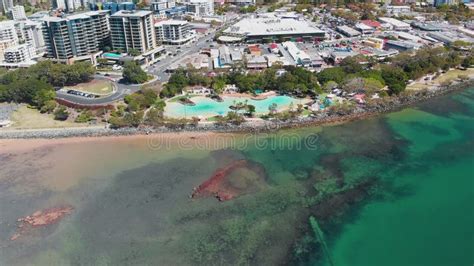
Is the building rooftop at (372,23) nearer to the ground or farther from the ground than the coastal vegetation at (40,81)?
farther from the ground

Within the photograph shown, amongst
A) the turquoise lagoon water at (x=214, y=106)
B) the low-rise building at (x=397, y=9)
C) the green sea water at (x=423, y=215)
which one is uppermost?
the low-rise building at (x=397, y=9)

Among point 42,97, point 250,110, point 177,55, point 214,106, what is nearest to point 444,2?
point 177,55

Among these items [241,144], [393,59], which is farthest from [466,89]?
[241,144]

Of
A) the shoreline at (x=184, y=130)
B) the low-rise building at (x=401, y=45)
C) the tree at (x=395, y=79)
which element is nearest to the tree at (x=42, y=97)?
the shoreline at (x=184, y=130)

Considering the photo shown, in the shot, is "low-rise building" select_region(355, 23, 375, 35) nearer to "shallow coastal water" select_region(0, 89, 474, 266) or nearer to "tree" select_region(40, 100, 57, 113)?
"shallow coastal water" select_region(0, 89, 474, 266)

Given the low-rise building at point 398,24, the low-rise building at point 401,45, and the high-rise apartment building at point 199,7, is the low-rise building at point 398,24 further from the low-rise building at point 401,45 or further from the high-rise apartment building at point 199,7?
the high-rise apartment building at point 199,7

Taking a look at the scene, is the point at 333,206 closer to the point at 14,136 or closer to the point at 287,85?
the point at 287,85
